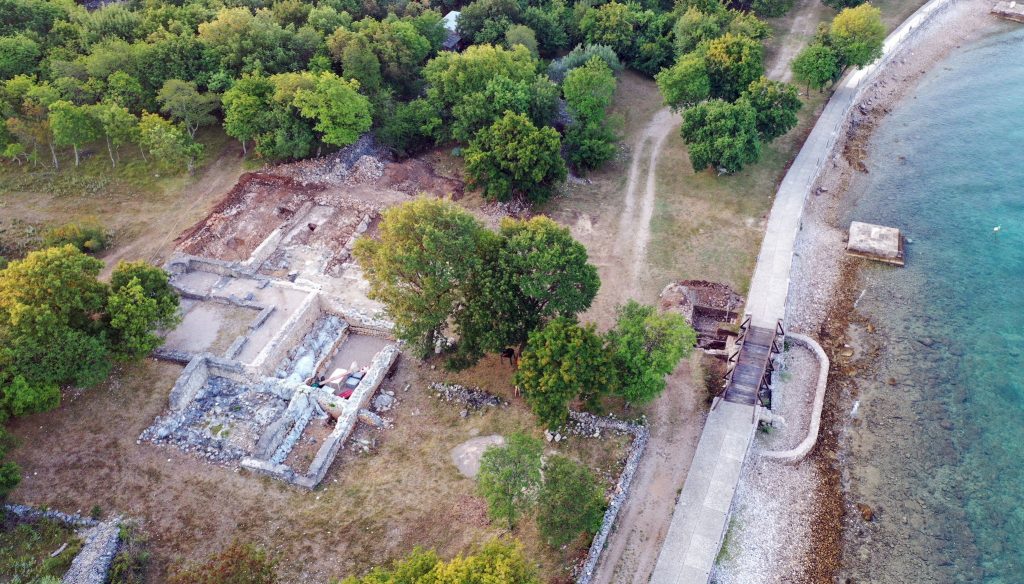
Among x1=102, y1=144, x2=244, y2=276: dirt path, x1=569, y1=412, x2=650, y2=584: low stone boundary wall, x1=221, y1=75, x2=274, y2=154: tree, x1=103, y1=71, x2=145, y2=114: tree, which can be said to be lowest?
x1=569, y1=412, x2=650, y2=584: low stone boundary wall

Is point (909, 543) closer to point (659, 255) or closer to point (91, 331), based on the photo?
point (659, 255)

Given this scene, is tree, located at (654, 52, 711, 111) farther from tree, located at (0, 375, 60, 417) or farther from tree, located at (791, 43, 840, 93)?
tree, located at (0, 375, 60, 417)

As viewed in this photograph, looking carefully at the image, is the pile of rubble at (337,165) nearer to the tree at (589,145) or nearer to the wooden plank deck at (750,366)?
the tree at (589,145)

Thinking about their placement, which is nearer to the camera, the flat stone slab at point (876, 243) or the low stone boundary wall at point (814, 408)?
the low stone boundary wall at point (814, 408)

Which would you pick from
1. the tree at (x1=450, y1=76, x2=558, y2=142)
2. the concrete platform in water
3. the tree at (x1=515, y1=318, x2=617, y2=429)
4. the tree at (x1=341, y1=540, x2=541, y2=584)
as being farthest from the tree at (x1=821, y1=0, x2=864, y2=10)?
the tree at (x1=341, y1=540, x2=541, y2=584)

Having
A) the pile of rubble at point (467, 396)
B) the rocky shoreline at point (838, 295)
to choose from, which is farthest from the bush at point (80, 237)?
the rocky shoreline at point (838, 295)

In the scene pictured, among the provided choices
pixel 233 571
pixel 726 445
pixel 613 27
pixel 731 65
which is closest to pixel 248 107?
pixel 613 27

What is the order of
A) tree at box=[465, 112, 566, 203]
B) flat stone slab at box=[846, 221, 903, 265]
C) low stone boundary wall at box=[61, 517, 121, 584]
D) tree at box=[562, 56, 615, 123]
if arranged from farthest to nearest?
tree at box=[562, 56, 615, 123]
tree at box=[465, 112, 566, 203]
flat stone slab at box=[846, 221, 903, 265]
low stone boundary wall at box=[61, 517, 121, 584]
